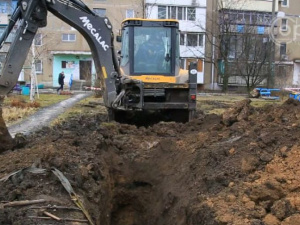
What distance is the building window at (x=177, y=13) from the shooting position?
1420 inches

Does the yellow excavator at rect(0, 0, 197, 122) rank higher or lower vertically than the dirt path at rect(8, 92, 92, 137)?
higher

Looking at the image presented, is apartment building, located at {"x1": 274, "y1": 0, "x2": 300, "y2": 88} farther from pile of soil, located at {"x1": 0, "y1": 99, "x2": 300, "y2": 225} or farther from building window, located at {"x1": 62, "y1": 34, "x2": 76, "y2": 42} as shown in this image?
pile of soil, located at {"x1": 0, "y1": 99, "x2": 300, "y2": 225}

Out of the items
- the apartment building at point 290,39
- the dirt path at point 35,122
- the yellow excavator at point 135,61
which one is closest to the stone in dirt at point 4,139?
the yellow excavator at point 135,61

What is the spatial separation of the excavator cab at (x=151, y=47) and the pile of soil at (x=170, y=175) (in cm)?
199

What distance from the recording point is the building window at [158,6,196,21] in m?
36.1

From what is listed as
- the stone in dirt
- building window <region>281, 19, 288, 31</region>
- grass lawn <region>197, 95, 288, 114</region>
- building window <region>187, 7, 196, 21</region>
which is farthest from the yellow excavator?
building window <region>281, 19, 288, 31</region>

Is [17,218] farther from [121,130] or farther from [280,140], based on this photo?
[121,130]

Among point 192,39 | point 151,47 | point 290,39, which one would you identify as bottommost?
point 151,47

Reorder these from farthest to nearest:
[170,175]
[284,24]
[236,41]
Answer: [284,24], [236,41], [170,175]

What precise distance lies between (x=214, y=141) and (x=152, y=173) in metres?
1.18

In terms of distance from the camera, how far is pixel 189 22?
36656 millimetres

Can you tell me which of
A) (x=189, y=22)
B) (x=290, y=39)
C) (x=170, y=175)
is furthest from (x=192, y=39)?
(x=170, y=175)

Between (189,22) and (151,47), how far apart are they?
27.6 metres

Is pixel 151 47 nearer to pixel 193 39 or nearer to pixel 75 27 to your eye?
pixel 75 27
